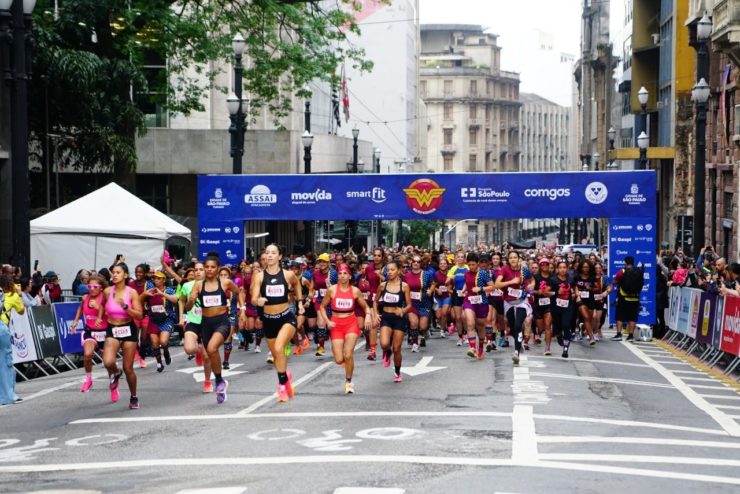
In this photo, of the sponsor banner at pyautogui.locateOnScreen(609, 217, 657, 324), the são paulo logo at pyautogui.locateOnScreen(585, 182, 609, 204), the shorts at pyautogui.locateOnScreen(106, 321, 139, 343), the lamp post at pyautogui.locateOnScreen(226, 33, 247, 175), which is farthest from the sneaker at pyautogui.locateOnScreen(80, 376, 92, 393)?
the são paulo logo at pyautogui.locateOnScreen(585, 182, 609, 204)

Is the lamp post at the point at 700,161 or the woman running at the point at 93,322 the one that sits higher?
the lamp post at the point at 700,161

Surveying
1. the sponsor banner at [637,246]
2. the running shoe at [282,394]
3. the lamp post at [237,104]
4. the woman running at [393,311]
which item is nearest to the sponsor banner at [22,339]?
the woman running at [393,311]

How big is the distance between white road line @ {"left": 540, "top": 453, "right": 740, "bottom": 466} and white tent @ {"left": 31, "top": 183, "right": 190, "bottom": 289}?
20852mm

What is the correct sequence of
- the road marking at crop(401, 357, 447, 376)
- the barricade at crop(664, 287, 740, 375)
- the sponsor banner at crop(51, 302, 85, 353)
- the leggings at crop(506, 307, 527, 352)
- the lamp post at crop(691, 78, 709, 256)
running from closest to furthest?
1. the road marking at crop(401, 357, 447, 376)
2. the barricade at crop(664, 287, 740, 375)
3. the leggings at crop(506, 307, 527, 352)
4. the sponsor banner at crop(51, 302, 85, 353)
5. the lamp post at crop(691, 78, 709, 256)

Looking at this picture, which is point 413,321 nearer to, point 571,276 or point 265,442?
point 571,276

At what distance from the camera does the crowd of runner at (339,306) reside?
17406mm

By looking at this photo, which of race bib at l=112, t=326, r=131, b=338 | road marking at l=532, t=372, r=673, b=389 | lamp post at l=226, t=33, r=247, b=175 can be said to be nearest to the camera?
race bib at l=112, t=326, r=131, b=338

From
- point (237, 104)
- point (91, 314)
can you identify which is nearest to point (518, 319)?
point (91, 314)

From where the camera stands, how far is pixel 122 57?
37812 mm

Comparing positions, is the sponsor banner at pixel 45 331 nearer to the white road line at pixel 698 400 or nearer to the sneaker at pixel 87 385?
the sneaker at pixel 87 385

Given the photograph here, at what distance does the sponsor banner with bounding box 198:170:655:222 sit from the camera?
103 ft

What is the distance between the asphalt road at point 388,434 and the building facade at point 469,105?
5676 inches

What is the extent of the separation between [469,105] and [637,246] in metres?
141

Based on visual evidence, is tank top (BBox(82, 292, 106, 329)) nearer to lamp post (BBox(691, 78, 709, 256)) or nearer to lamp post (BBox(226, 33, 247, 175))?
lamp post (BBox(226, 33, 247, 175))
